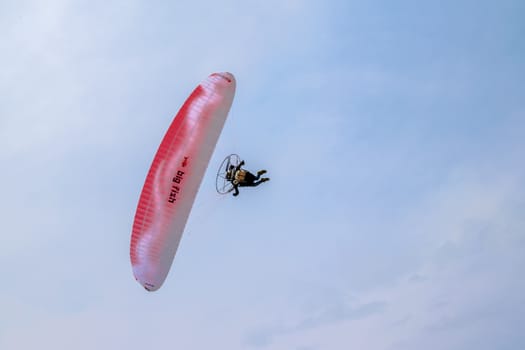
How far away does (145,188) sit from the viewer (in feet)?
107

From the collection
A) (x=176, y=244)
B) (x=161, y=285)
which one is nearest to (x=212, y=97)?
(x=176, y=244)

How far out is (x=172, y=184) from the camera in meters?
33.0

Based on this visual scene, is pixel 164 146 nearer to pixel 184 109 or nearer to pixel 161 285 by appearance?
pixel 184 109

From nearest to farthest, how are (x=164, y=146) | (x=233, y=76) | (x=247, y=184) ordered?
(x=164, y=146) → (x=233, y=76) → (x=247, y=184)

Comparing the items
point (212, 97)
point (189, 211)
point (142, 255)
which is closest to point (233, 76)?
point (212, 97)

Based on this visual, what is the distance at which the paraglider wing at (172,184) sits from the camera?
32750mm

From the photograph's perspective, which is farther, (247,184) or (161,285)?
(247,184)

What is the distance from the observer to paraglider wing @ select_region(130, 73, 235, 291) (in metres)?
32.8

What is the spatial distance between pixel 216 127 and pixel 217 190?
17.8 ft

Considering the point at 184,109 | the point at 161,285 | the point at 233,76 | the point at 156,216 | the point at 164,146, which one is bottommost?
the point at 161,285

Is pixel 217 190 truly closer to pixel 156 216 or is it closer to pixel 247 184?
pixel 247 184

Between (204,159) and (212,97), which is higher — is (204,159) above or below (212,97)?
below

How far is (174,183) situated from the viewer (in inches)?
1300

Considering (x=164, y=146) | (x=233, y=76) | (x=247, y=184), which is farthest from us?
(x=247, y=184)
